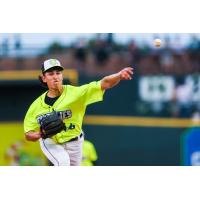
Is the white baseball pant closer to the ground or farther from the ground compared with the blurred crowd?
closer to the ground

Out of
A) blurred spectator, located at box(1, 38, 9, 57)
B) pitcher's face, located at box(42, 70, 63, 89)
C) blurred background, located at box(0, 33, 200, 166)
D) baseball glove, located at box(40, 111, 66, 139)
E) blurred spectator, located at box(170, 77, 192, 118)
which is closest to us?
baseball glove, located at box(40, 111, 66, 139)

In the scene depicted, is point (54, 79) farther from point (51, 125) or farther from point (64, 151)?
point (64, 151)

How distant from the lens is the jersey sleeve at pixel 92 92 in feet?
30.5

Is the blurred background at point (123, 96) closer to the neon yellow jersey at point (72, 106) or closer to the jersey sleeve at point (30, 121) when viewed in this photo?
the jersey sleeve at point (30, 121)

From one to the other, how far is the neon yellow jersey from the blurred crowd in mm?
1031

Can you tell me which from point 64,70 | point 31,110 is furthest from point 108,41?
point 31,110

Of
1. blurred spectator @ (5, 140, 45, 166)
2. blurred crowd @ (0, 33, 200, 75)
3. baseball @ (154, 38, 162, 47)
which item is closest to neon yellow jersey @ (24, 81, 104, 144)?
blurred crowd @ (0, 33, 200, 75)

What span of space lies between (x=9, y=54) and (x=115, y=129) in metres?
1.78

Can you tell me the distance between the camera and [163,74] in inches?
426

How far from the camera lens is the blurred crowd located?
10.4 meters

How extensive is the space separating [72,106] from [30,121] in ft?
1.83

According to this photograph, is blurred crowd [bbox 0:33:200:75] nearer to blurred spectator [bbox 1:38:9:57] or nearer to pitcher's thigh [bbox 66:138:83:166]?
blurred spectator [bbox 1:38:9:57]

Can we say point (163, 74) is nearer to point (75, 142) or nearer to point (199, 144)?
point (199, 144)

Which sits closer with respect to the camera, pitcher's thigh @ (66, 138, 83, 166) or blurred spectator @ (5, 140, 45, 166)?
pitcher's thigh @ (66, 138, 83, 166)
